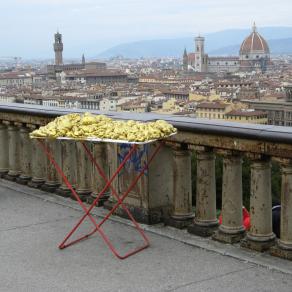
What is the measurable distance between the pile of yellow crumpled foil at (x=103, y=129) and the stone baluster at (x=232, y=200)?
402mm

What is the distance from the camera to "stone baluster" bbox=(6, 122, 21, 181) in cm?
618

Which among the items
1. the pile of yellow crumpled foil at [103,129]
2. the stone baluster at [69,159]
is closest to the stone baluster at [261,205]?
the pile of yellow crumpled foil at [103,129]

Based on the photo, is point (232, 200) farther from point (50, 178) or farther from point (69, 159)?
point (50, 178)

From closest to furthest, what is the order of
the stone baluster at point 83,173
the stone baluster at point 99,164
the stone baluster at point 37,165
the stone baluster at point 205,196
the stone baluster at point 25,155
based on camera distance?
the stone baluster at point 205,196 → the stone baluster at point 99,164 → the stone baluster at point 83,173 → the stone baluster at point 37,165 → the stone baluster at point 25,155

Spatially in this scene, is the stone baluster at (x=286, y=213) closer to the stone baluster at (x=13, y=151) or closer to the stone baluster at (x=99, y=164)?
the stone baluster at (x=99, y=164)

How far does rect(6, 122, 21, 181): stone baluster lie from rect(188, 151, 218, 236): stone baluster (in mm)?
2492

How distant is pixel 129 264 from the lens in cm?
371

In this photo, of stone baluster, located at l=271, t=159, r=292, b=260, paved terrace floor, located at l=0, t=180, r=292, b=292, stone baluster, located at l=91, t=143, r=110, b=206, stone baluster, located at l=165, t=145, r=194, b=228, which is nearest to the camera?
paved terrace floor, located at l=0, t=180, r=292, b=292

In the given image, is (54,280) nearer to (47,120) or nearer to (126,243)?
(126,243)

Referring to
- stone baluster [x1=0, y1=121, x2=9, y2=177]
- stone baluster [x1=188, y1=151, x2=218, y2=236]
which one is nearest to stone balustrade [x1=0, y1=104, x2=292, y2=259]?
stone baluster [x1=188, y1=151, x2=218, y2=236]

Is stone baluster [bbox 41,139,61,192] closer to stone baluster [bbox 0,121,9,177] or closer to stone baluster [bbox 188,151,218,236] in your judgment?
stone baluster [bbox 0,121,9,177]

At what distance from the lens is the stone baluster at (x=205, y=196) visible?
414 centimetres

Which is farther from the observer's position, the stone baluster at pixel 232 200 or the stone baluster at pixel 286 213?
the stone baluster at pixel 232 200

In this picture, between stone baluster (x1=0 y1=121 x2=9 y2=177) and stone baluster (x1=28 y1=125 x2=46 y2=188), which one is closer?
stone baluster (x1=28 y1=125 x2=46 y2=188)
